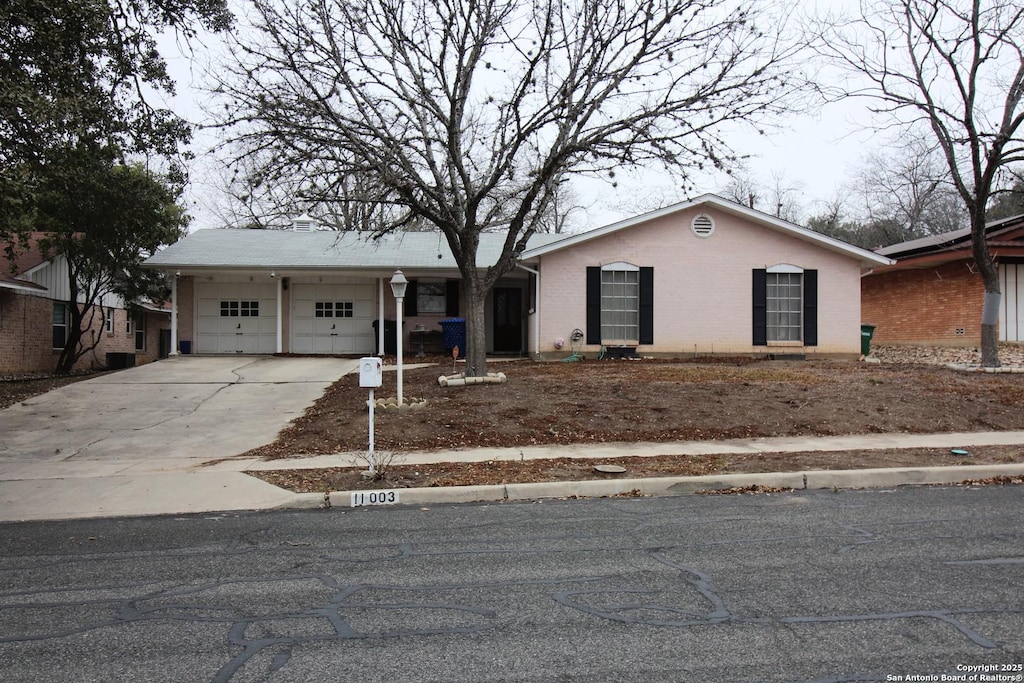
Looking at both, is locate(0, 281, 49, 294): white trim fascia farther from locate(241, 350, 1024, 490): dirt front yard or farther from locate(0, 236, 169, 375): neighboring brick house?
locate(241, 350, 1024, 490): dirt front yard

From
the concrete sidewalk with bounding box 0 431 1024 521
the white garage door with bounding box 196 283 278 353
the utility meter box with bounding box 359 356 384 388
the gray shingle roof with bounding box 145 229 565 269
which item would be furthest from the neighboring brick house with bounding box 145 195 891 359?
the utility meter box with bounding box 359 356 384 388

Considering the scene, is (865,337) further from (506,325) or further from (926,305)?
(506,325)

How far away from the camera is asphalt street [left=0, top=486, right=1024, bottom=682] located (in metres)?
3.45

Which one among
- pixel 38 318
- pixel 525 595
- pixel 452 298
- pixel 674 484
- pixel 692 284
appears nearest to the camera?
pixel 525 595

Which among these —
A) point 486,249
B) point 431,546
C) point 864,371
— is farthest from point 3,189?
point 864,371

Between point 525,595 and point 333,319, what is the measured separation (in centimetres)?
1903

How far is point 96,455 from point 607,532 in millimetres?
7862

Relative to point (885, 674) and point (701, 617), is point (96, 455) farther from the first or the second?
point (885, 674)

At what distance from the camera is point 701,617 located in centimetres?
400

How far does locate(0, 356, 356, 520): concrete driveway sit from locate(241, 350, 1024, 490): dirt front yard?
0.93m

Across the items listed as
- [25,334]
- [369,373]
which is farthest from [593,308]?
[25,334]

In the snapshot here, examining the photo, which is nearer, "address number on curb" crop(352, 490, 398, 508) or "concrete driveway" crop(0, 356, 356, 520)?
"address number on curb" crop(352, 490, 398, 508)

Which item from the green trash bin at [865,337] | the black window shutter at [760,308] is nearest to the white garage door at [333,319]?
the black window shutter at [760,308]

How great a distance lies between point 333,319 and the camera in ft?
73.6
